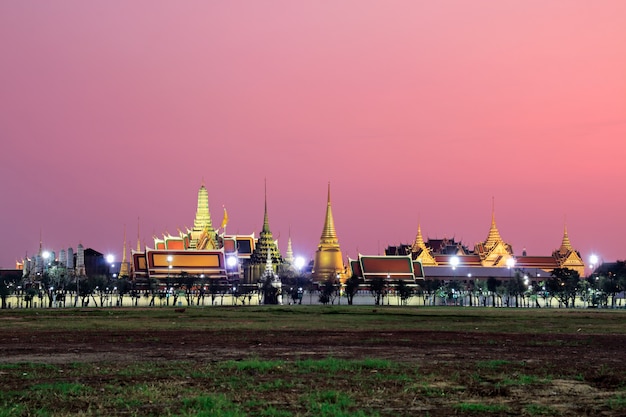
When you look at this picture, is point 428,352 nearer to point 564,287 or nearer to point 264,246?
point 564,287

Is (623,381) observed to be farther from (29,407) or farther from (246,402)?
(29,407)

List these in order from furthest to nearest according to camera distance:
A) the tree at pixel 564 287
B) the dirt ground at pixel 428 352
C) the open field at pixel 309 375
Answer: the tree at pixel 564 287
the dirt ground at pixel 428 352
the open field at pixel 309 375

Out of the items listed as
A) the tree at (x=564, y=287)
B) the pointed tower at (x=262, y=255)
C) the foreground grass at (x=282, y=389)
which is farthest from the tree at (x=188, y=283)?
the foreground grass at (x=282, y=389)

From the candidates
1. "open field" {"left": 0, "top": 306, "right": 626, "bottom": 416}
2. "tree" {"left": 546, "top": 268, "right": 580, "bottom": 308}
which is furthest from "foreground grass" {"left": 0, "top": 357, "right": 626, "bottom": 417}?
"tree" {"left": 546, "top": 268, "right": 580, "bottom": 308}

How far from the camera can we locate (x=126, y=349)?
107 feet

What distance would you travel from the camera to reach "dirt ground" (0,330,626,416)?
825 inches

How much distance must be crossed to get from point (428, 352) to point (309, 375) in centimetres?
890

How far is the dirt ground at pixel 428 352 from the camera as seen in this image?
68.7ft

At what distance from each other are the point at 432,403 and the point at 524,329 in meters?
30.9

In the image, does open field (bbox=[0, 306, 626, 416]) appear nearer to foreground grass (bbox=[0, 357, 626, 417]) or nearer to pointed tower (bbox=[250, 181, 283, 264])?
foreground grass (bbox=[0, 357, 626, 417])

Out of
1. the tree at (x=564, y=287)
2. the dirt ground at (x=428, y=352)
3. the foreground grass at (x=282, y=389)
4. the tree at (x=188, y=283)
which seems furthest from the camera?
the tree at (x=188, y=283)

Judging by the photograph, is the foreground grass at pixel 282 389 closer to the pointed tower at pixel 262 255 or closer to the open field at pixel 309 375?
the open field at pixel 309 375

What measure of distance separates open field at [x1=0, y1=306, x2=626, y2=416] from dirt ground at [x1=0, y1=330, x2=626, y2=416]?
5 centimetres

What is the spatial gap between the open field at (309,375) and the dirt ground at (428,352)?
0.05m
